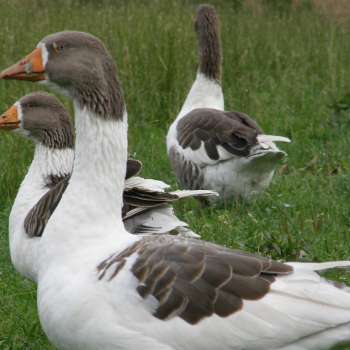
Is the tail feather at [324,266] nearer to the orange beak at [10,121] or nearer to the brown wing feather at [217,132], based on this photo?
the orange beak at [10,121]

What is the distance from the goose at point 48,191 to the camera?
5.39 meters

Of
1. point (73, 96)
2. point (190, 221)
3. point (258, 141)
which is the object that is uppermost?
point (73, 96)

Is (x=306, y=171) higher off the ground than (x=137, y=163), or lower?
lower

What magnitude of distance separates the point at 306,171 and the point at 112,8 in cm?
579

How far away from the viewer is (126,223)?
552 centimetres

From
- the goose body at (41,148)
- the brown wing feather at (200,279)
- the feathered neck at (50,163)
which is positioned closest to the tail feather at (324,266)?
the brown wing feather at (200,279)

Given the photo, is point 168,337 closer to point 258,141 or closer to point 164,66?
point 258,141

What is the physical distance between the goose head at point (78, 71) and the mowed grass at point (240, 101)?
151 cm

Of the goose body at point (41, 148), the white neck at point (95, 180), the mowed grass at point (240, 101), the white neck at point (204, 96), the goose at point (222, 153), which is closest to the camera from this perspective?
the white neck at point (95, 180)

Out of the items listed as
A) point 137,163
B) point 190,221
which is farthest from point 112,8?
point 137,163

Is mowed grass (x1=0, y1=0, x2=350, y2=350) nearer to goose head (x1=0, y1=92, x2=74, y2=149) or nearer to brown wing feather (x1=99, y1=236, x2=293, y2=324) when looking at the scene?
goose head (x1=0, y1=92, x2=74, y2=149)

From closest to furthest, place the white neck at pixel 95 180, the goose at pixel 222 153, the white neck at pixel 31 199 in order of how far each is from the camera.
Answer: the white neck at pixel 95 180
the white neck at pixel 31 199
the goose at pixel 222 153

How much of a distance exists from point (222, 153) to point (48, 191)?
7.52ft

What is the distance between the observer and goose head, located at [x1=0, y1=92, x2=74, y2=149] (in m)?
6.46
